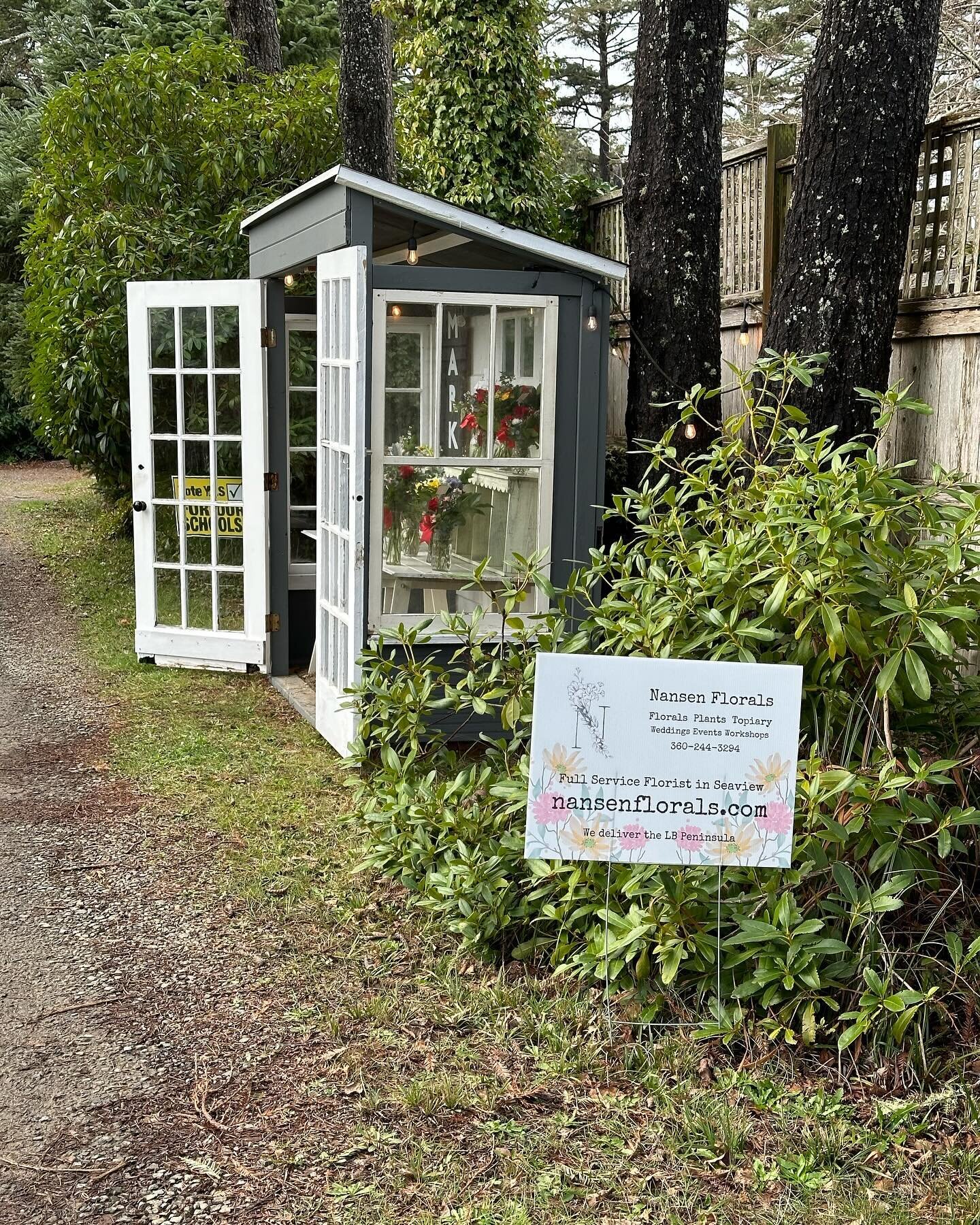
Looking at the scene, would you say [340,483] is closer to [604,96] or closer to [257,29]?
[257,29]

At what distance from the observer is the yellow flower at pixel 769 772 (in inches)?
135

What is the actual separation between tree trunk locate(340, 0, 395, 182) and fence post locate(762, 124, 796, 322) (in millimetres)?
→ 3749

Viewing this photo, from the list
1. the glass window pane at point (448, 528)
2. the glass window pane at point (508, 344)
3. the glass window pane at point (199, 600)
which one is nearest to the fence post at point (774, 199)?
the glass window pane at point (508, 344)

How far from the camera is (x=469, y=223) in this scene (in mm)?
5887

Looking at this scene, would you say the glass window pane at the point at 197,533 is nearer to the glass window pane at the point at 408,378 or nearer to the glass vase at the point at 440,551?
the glass window pane at the point at 408,378

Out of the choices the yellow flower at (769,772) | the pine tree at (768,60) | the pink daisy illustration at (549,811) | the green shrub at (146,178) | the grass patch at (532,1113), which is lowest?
the grass patch at (532,1113)

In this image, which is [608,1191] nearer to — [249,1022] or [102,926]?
[249,1022]

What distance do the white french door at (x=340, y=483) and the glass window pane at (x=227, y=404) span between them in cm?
147

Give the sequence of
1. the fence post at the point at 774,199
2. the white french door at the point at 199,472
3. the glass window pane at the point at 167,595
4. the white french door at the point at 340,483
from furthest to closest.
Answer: the glass window pane at the point at 167,595, the white french door at the point at 199,472, the fence post at the point at 774,199, the white french door at the point at 340,483

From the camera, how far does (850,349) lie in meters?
5.38

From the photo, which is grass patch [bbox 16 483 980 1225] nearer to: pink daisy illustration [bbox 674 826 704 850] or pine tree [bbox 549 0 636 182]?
pink daisy illustration [bbox 674 826 704 850]

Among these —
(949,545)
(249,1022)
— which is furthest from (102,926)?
(949,545)

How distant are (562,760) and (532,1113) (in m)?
0.90

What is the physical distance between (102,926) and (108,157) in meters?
7.86
